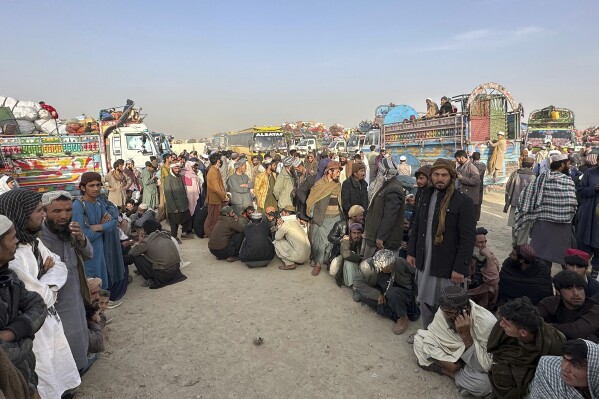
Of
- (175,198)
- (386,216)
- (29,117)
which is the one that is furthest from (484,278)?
(29,117)

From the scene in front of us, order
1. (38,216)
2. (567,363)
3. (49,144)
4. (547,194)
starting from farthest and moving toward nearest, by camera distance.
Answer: (49,144), (547,194), (38,216), (567,363)

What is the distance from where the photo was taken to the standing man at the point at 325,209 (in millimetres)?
5965

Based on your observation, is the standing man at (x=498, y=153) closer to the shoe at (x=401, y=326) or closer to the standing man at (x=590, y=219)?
the standing man at (x=590, y=219)

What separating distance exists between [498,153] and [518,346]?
10.0 m

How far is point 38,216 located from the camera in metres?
2.47

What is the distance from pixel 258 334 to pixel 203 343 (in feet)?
1.87

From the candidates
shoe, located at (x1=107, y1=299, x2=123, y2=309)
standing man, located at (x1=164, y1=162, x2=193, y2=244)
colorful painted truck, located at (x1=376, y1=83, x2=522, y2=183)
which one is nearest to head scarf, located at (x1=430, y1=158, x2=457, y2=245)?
shoe, located at (x1=107, y1=299, x2=123, y2=309)

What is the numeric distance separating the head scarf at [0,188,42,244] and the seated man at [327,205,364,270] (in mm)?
3736

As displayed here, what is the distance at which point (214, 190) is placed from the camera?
7.29 meters

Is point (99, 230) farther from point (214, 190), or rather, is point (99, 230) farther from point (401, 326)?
point (401, 326)

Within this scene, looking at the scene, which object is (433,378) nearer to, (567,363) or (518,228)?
(567,363)

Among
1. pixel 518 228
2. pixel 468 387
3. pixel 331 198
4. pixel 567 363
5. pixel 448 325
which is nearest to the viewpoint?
pixel 567 363

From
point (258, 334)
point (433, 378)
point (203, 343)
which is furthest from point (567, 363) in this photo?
point (203, 343)

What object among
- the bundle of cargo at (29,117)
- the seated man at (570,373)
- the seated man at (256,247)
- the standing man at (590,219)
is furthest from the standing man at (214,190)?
the bundle of cargo at (29,117)
